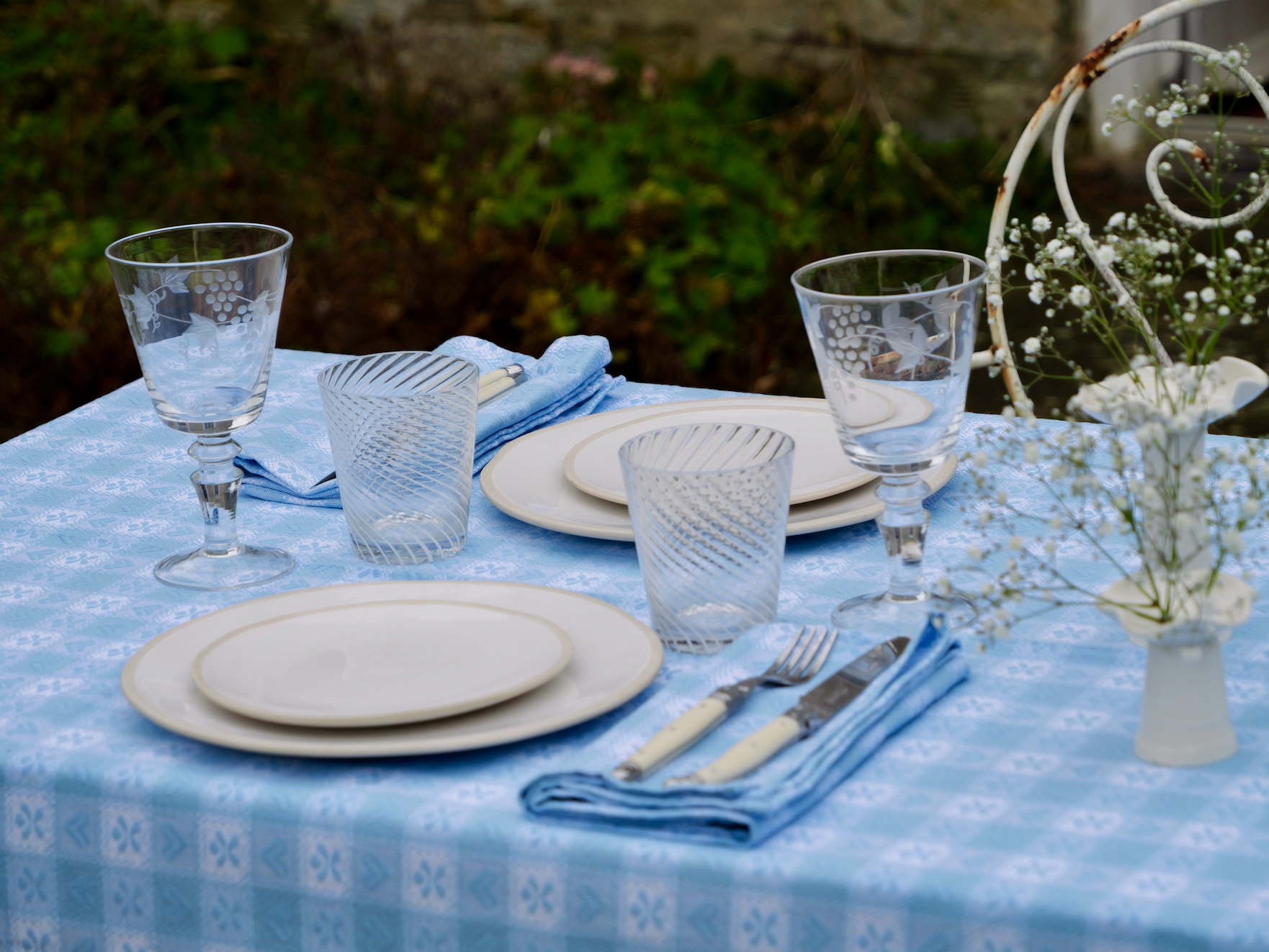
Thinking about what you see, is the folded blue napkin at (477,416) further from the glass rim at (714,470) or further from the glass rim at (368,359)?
the glass rim at (714,470)

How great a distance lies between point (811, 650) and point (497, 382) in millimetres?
651

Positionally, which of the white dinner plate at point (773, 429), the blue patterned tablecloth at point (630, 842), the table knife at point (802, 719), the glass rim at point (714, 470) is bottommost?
the blue patterned tablecloth at point (630, 842)

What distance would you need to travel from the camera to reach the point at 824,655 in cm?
93

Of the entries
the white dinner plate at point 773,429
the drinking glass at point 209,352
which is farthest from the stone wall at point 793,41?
the drinking glass at point 209,352

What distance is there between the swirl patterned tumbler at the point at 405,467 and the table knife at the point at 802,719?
0.40 metres

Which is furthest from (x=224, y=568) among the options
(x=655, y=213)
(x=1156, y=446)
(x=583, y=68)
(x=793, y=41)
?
(x=793, y=41)

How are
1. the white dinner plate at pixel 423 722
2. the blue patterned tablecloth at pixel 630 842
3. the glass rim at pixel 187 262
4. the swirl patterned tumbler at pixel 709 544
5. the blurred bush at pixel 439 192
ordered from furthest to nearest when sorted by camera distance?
the blurred bush at pixel 439 192, the glass rim at pixel 187 262, the swirl patterned tumbler at pixel 709 544, the white dinner plate at pixel 423 722, the blue patterned tablecloth at pixel 630 842

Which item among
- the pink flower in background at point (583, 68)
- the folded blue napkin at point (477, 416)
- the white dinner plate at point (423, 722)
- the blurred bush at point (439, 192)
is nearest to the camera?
the white dinner plate at point (423, 722)

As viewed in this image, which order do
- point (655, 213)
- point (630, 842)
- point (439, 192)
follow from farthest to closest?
1. point (439, 192)
2. point (655, 213)
3. point (630, 842)

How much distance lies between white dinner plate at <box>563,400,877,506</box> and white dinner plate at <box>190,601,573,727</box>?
21cm

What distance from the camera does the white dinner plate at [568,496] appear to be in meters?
1.17

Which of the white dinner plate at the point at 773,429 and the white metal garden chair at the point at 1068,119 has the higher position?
the white metal garden chair at the point at 1068,119

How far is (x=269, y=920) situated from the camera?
2.74 feet

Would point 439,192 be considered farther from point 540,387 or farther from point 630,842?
point 630,842
